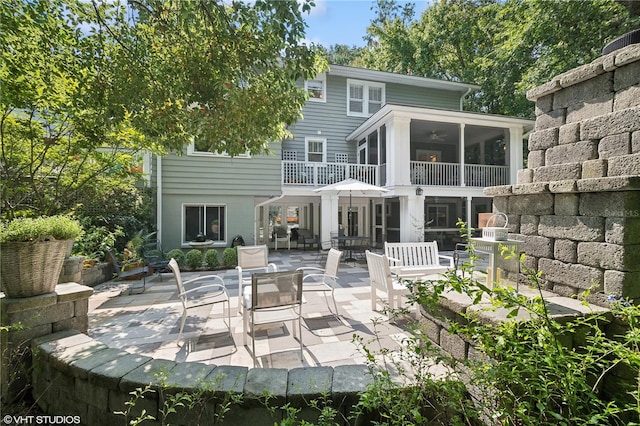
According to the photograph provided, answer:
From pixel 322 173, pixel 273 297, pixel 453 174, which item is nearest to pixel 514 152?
pixel 453 174

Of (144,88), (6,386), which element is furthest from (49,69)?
(6,386)

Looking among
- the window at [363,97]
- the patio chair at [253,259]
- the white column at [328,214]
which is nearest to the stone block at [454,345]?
the patio chair at [253,259]

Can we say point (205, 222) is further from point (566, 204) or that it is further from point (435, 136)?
point (435, 136)

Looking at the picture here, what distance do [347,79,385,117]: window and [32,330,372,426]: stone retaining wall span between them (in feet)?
38.3

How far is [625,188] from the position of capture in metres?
1.66

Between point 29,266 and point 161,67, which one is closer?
point 29,266

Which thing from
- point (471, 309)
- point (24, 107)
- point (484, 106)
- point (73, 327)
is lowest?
point (73, 327)

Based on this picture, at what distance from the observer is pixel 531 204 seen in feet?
7.64

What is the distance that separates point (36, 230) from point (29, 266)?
0.30m

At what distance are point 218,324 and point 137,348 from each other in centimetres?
98

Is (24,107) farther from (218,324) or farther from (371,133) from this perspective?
(371,133)

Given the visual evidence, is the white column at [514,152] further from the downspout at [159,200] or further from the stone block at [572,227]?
the downspout at [159,200]

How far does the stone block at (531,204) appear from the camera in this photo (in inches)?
86.4

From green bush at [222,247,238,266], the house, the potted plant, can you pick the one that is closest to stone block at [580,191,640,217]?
the potted plant
